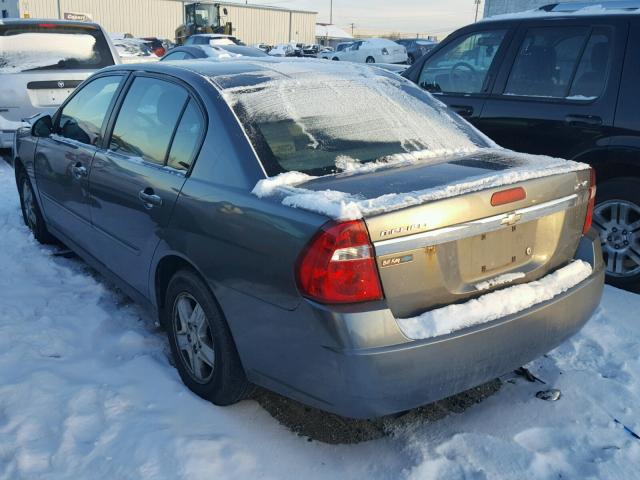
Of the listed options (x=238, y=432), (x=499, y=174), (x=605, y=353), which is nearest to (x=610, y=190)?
(x=605, y=353)

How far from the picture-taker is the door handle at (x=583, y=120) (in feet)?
14.0

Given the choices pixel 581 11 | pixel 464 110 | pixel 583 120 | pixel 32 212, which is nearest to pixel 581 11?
pixel 581 11

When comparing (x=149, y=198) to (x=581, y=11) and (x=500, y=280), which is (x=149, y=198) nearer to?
(x=500, y=280)

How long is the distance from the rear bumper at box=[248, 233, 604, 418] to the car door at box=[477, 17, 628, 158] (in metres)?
2.18

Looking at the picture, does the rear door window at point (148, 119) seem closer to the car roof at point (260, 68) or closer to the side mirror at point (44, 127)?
the car roof at point (260, 68)

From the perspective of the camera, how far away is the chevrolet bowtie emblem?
253 centimetres

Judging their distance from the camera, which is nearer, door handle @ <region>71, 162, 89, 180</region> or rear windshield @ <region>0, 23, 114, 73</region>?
door handle @ <region>71, 162, 89, 180</region>

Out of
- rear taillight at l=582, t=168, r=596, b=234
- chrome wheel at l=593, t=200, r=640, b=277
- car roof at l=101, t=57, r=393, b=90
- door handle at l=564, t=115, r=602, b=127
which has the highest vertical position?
car roof at l=101, t=57, r=393, b=90

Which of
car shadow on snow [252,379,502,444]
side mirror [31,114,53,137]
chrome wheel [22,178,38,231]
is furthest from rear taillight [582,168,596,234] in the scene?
chrome wheel [22,178,38,231]

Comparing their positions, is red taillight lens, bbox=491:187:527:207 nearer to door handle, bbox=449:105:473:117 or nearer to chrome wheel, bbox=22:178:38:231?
door handle, bbox=449:105:473:117

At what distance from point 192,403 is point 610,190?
3067 millimetres

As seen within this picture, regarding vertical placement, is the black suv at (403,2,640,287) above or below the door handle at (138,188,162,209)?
above

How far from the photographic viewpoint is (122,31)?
53.0m

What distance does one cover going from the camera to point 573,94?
14.6ft
